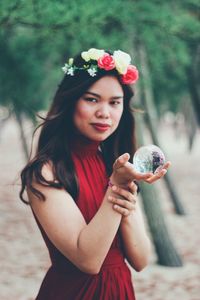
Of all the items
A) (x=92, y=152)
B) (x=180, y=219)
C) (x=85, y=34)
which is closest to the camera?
(x=92, y=152)

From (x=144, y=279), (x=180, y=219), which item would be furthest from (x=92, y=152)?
(x=180, y=219)

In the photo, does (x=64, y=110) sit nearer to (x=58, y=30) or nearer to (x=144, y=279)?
(x=58, y=30)

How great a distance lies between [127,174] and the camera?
1.67 m

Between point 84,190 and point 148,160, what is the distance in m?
0.32

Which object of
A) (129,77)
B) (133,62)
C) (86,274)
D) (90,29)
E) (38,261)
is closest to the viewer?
(86,274)

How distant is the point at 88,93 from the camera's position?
77.5 inches

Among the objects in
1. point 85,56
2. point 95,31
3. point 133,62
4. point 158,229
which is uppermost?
point 95,31

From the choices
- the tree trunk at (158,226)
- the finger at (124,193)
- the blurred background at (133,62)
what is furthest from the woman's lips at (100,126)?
the tree trunk at (158,226)

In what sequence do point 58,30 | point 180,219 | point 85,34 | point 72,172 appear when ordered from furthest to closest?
point 180,219 < point 85,34 < point 58,30 < point 72,172

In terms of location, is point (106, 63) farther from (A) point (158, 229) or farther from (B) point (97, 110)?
(A) point (158, 229)

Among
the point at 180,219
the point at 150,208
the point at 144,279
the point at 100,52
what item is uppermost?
the point at 100,52

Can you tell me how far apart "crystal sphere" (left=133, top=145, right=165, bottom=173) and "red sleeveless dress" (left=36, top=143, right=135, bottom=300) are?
0.30 meters

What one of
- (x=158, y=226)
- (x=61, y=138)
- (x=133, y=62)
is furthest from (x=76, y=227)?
(x=133, y=62)

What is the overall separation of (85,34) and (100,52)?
175 inches
